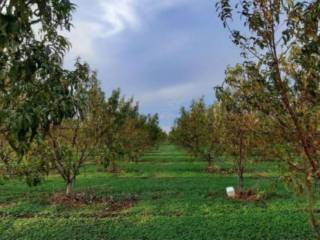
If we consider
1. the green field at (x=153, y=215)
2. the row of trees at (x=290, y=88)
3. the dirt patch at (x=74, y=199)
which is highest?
the row of trees at (x=290, y=88)

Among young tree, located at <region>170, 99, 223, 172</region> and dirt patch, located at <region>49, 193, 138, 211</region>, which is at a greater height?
young tree, located at <region>170, 99, 223, 172</region>

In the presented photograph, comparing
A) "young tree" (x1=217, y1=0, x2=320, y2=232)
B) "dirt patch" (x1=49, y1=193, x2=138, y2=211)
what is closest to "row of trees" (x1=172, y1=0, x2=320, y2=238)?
"young tree" (x1=217, y1=0, x2=320, y2=232)

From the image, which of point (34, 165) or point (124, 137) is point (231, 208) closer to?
point (34, 165)

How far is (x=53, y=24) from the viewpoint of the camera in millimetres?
3490

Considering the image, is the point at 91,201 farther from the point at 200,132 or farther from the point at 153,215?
the point at 200,132

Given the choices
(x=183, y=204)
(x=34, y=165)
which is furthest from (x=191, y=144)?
(x=34, y=165)

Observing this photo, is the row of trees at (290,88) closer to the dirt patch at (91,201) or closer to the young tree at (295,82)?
the young tree at (295,82)

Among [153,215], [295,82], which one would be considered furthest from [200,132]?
[295,82]

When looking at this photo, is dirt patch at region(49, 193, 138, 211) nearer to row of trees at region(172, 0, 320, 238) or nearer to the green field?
the green field

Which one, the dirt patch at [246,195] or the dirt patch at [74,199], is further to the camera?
the dirt patch at [74,199]

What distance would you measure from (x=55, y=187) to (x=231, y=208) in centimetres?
868

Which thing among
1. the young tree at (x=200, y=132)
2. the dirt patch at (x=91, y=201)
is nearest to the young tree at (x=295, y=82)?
the dirt patch at (x=91, y=201)

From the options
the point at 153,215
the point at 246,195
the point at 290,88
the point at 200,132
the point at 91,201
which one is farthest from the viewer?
the point at 200,132

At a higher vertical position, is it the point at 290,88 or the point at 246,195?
the point at 290,88
